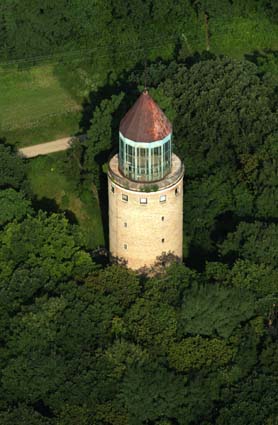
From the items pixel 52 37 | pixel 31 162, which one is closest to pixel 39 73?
pixel 52 37

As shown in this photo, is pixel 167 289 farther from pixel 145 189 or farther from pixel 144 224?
pixel 145 189

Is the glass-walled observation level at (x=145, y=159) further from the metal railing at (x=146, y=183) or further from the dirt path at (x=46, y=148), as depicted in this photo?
the dirt path at (x=46, y=148)

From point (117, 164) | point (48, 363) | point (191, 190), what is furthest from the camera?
point (191, 190)

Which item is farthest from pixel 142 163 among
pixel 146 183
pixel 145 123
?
pixel 145 123

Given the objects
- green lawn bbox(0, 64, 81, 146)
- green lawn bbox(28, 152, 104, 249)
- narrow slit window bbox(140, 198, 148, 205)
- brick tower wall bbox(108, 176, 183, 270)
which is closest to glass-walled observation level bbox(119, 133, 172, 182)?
brick tower wall bbox(108, 176, 183, 270)

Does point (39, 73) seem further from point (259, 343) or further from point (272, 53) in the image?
point (259, 343)

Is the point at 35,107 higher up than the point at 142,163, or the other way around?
the point at 142,163
